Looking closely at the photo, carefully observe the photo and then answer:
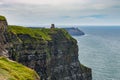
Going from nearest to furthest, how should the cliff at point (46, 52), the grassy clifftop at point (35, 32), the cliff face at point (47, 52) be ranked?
the cliff at point (46, 52), the cliff face at point (47, 52), the grassy clifftop at point (35, 32)

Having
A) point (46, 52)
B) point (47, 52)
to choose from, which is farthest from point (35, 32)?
point (46, 52)

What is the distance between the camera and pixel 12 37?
289 feet

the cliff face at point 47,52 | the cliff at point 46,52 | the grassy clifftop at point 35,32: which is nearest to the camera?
the cliff at point 46,52

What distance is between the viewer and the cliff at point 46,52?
89.4 m

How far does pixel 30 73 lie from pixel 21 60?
53.4 metres

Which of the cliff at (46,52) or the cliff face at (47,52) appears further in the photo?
the cliff face at (47,52)

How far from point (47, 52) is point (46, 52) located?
13.8ft

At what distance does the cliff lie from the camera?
8939cm

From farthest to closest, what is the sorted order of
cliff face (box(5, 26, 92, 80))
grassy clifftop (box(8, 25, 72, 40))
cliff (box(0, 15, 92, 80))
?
grassy clifftop (box(8, 25, 72, 40)) < cliff face (box(5, 26, 92, 80)) < cliff (box(0, 15, 92, 80))

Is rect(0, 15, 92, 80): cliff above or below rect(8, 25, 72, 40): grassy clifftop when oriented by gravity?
below

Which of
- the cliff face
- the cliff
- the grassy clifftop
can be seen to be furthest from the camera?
the grassy clifftop

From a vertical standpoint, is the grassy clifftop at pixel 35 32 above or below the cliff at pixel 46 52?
above

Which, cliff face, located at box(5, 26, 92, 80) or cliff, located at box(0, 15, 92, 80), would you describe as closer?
cliff, located at box(0, 15, 92, 80)

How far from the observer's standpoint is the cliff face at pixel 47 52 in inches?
3541
